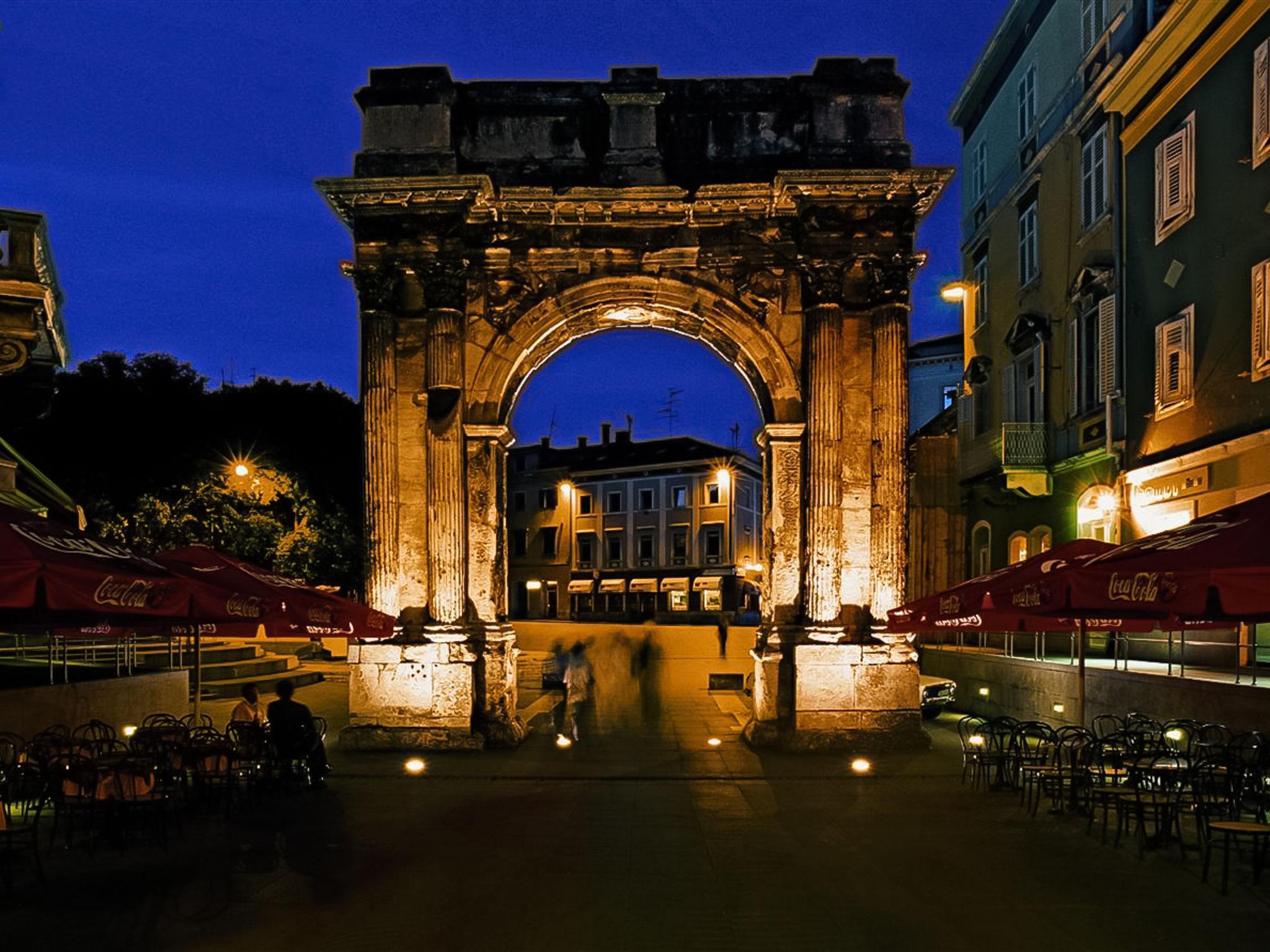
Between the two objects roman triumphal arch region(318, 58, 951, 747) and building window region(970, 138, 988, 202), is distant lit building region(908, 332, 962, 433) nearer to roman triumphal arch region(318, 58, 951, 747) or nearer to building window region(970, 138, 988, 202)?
building window region(970, 138, 988, 202)

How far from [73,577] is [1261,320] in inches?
585

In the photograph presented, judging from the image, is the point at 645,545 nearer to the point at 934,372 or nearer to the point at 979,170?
the point at 934,372

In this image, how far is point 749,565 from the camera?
60469mm

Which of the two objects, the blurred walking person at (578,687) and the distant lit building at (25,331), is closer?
the distant lit building at (25,331)

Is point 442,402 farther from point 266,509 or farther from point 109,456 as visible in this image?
point 109,456

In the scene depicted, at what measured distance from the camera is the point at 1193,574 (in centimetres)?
710

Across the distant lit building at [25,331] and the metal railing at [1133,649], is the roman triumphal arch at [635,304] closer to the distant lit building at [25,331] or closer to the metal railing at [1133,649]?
the metal railing at [1133,649]

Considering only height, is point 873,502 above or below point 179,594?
above

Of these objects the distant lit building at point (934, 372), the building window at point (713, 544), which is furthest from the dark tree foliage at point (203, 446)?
the building window at point (713, 544)

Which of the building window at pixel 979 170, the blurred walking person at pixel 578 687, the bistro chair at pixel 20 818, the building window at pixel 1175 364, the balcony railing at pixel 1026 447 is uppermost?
the building window at pixel 979 170

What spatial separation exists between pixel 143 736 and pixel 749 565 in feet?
166

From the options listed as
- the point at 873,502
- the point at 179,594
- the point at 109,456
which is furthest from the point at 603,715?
the point at 109,456

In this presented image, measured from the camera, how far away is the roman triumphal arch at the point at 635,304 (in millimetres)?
15836

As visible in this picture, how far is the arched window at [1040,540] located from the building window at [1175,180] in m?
7.33
